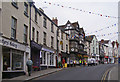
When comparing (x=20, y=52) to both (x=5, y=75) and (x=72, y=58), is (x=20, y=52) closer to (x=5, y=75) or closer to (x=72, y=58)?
(x=5, y=75)

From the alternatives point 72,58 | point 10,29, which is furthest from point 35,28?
point 72,58

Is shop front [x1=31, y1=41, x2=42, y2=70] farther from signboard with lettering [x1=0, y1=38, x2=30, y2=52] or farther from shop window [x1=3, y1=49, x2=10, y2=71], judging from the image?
shop window [x1=3, y1=49, x2=10, y2=71]

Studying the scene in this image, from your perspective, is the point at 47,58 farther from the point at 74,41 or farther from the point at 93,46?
the point at 93,46

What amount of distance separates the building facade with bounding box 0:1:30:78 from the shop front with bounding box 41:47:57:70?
605 centimetres

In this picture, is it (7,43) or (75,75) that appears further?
(75,75)

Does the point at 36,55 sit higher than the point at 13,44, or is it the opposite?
the point at 13,44

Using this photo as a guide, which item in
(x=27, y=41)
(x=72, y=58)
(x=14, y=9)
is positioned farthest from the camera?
(x=72, y=58)

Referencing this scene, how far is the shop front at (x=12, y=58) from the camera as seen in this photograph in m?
13.9

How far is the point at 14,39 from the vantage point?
49.7 feet

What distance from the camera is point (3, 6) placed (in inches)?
531

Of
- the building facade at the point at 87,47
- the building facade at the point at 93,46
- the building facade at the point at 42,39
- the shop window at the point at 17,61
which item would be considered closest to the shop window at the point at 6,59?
the shop window at the point at 17,61

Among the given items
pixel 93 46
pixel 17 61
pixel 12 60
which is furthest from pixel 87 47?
pixel 12 60

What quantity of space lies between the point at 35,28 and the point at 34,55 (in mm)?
3250

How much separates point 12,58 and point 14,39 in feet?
5.31
